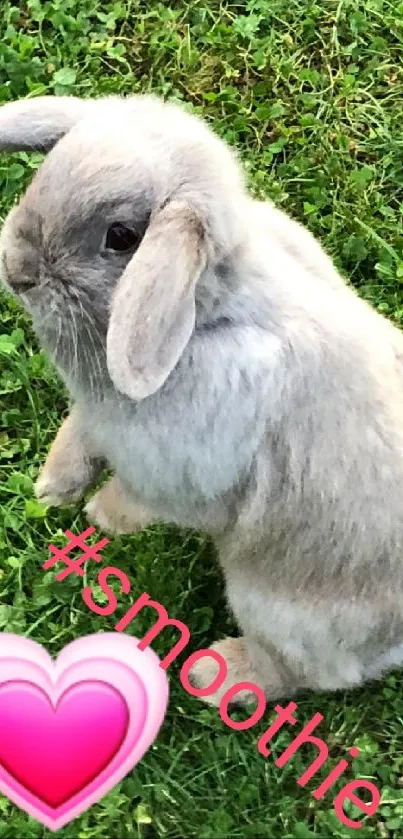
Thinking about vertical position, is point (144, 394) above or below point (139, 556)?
above

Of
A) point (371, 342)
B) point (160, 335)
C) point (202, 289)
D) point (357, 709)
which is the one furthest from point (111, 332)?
point (357, 709)

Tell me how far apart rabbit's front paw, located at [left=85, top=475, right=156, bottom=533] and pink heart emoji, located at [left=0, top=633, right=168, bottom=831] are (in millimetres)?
351

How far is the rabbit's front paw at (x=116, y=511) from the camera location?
9.90ft

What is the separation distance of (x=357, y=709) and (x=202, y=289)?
4.89 feet

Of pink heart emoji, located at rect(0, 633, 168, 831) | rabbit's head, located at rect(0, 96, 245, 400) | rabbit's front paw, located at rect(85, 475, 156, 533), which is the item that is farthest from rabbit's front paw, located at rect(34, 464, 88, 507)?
rabbit's head, located at rect(0, 96, 245, 400)

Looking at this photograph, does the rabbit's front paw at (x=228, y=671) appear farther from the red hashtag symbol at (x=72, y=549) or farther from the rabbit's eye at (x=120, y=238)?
the rabbit's eye at (x=120, y=238)

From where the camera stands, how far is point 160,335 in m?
2.17

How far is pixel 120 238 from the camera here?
7.77 ft

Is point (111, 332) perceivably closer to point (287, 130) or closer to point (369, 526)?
point (369, 526)

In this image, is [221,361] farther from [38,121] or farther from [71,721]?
[71,721]

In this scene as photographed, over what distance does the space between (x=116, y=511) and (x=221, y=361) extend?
83 cm

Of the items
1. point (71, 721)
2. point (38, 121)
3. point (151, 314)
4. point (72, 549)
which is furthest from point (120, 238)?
point (72, 549)

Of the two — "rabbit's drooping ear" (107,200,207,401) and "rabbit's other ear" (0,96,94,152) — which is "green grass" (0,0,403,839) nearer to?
"rabbit's other ear" (0,96,94,152)

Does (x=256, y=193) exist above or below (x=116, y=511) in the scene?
above
